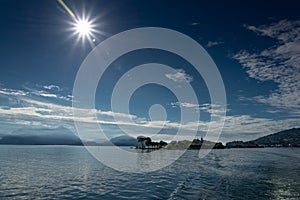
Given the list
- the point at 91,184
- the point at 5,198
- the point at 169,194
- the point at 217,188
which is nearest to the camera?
the point at 5,198

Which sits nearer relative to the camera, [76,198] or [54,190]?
[76,198]

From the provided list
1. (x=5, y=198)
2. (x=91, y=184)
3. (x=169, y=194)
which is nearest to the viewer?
(x=5, y=198)

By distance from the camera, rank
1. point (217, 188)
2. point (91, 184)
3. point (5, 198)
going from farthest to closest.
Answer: point (91, 184)
point (217, 188)
point (5, 198)

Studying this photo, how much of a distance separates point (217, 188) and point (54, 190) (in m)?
22.1

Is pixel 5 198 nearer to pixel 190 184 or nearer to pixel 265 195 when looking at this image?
pixel 190 184

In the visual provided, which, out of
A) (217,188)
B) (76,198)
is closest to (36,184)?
(76,198)

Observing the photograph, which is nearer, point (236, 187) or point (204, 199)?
point (204, 199)

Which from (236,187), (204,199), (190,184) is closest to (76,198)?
(204,199)

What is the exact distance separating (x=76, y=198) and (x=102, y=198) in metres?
2.93

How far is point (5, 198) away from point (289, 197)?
3243cm

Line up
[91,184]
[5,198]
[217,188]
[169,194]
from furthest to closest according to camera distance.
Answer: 1. [91,184]
2. [217,188]
3. [169,194]
4. [5,198]

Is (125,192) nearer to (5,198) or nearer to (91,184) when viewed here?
(91,184)

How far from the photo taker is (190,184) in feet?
114

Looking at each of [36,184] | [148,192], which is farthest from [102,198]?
[36,184]
